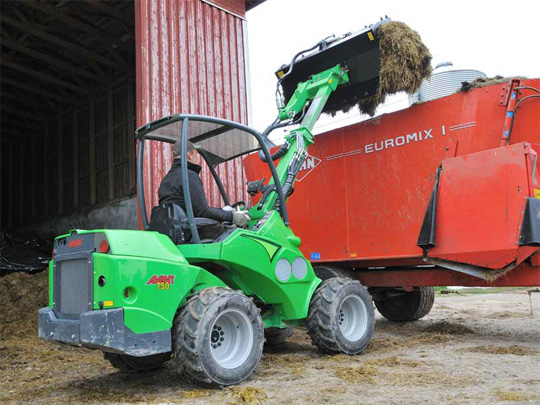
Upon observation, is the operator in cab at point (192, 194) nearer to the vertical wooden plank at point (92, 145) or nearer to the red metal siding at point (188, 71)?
the red metal siding at point (188, 71)

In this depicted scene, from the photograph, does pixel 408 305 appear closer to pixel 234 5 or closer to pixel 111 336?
pixel 111 336

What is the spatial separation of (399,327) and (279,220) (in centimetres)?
353

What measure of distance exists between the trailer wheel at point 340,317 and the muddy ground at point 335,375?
146mm

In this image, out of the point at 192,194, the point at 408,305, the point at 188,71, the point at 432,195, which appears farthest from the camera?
the point at 188,71

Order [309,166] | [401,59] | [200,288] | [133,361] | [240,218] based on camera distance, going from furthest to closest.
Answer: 1. [309,166]
2. [401,59]
3. [240,218]
4. [133,361]
5. [200,288]

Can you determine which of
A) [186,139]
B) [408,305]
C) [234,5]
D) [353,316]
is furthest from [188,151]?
[234,5]

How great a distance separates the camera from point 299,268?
5445 millimetres

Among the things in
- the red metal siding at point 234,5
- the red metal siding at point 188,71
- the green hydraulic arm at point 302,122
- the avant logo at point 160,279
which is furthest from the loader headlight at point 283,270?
the red metal siding at point 234,5

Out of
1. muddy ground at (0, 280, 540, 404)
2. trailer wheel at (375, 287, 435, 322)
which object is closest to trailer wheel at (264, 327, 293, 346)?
muddy ground at (0, 280, 540, 404)

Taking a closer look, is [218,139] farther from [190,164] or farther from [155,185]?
[155,185]

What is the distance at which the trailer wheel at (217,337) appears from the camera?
4.24m

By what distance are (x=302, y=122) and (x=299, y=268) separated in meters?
2.17

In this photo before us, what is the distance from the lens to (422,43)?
22.6 ft

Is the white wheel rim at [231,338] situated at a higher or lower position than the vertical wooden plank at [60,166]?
lower
